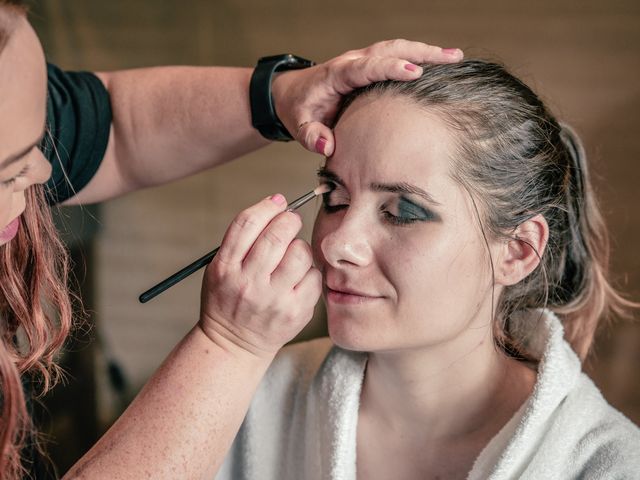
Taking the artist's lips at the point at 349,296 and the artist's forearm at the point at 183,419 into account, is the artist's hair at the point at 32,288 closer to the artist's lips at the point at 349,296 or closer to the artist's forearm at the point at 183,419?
Result: the artist's forearm at the point at 183,419

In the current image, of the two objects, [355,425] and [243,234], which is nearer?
[243,234]

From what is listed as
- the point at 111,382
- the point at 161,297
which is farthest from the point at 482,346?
the point at 111,382

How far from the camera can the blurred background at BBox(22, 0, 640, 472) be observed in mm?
1325

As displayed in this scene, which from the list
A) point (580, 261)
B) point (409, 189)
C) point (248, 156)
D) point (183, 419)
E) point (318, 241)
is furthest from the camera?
point (248, 156)

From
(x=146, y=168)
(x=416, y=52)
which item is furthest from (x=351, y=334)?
(x=146, y=168)

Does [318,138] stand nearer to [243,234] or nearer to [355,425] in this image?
[243,234]

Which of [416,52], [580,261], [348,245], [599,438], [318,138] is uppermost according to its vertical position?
[416,52]

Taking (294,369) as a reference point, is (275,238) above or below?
above

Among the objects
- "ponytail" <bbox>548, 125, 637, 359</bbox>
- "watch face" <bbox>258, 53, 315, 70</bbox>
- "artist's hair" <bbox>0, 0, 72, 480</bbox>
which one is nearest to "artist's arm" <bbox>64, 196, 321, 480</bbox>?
"artist's hair" <bbox>0, 0, 72, 480</bbox>

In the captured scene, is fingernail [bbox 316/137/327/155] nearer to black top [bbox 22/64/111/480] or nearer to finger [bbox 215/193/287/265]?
finger [bbox 215/193/287/265]

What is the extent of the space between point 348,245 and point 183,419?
0.99ft

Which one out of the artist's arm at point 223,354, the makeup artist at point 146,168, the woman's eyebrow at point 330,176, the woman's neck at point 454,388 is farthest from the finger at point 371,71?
the woman's neck at point 454,388

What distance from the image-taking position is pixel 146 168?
1190mm

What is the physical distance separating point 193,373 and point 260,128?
17.8 inches
